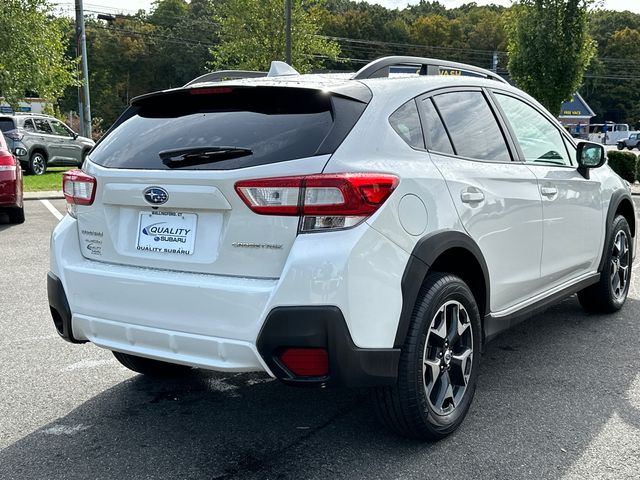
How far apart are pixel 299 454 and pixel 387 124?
1511 mm

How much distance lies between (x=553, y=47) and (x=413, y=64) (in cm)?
2041

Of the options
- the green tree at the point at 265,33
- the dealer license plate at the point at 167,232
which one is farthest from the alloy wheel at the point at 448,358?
the green tree at the point at 265,33

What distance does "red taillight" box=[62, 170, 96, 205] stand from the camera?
326 centimetres

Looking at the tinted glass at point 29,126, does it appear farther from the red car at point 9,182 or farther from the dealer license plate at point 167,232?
the dealer license plate at point 167,232

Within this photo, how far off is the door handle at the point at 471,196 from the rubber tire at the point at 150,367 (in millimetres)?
1922

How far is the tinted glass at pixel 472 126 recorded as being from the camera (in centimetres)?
354

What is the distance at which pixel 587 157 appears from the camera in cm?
462

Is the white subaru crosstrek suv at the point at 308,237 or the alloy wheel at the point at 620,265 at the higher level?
the white subaru crosstrek suv at the point at 308,237

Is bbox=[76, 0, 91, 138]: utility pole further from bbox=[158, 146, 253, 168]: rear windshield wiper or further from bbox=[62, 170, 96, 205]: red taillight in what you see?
bbox=[158, 146, 253, 168]: rear windshield wiper

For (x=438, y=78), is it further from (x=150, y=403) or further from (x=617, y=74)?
(x=617, y=74)

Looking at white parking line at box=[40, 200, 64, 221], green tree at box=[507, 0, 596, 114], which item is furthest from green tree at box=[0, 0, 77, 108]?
green tree at box=[507, 0, 596, 114]

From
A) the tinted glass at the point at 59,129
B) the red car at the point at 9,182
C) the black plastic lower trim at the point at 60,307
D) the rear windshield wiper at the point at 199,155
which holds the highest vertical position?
the rear windshield wiper at the point at 199,155

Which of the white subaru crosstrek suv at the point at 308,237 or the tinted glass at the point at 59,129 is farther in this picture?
the tinted glass at the point at 59,129

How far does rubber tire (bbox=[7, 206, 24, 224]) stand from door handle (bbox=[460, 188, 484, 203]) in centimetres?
898
